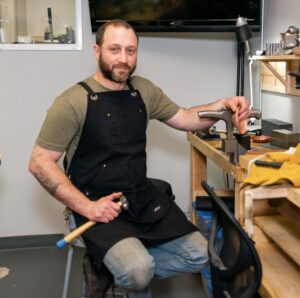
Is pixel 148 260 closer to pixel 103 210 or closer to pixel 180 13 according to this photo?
pixel 103 210

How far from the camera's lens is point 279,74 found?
228 cm

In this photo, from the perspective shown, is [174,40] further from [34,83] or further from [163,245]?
[163,245]

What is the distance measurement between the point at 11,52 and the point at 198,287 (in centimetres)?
175

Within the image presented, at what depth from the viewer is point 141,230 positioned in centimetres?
181

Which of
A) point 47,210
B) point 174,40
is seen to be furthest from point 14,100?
point 174,40

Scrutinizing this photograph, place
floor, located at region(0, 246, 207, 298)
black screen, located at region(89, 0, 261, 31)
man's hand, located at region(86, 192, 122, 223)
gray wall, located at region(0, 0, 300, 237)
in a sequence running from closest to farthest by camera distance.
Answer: man's hand, located at region(86, 192, 122, 223) < floor, located at region(0, 246, 207, 298) < black screen, located at region(89, 0, 261, 31) < gray wall, located at region(0, 0, 300, 237)

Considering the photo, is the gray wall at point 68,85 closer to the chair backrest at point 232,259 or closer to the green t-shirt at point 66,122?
the green t-shirt at point 66,122

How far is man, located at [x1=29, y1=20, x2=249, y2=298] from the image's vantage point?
1.75 metres

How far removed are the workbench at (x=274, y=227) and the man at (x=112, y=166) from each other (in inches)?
8.5

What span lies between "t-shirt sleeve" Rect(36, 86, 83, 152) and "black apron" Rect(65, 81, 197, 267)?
0.19ft

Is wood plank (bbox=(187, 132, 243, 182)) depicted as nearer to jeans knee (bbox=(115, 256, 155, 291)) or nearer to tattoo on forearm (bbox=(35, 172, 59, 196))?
jeans knee (bbox=(115, 256, 155, 291))

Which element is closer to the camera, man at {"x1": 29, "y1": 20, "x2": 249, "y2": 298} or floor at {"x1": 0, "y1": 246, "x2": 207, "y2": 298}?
man at {"x1": 29, "y1": 20, "x2": 249, "y2": 298}

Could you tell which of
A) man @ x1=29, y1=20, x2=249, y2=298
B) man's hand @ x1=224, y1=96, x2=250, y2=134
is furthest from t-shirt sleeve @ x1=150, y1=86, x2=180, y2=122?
man's hand @ x1=224, y1=96, x2=250, y2=134

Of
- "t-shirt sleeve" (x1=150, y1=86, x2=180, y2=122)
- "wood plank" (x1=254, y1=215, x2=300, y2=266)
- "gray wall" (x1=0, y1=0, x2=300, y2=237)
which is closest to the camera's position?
"wood plank" (x1=254, y1=215, x2=300, y2=266)
